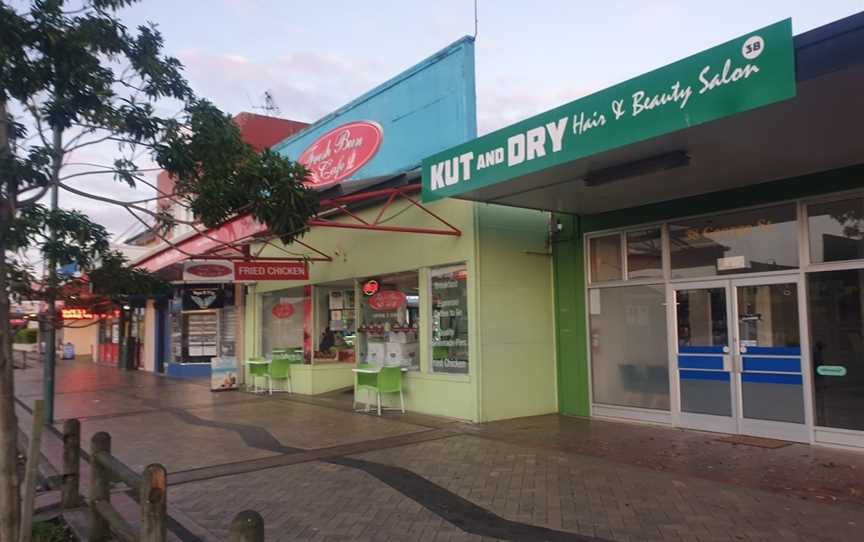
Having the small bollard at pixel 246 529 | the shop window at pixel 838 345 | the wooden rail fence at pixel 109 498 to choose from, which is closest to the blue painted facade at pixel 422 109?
the shop window at pixel 838 345

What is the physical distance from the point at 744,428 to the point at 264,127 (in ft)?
56.9

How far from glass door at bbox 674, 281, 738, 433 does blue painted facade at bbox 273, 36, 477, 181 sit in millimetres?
4436

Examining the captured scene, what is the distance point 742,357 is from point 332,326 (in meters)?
8.69

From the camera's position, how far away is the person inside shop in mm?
14359

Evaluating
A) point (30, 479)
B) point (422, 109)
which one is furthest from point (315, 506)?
point (422, 109)

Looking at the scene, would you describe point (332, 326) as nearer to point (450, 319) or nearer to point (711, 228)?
point (450, 319)

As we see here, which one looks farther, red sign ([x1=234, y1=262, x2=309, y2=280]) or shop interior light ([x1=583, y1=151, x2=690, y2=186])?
red sign ([x1=234, y1=262, x2=309, y2=280])

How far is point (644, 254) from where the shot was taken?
970cm

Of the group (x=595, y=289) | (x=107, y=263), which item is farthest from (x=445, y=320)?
(x=107, y=263)

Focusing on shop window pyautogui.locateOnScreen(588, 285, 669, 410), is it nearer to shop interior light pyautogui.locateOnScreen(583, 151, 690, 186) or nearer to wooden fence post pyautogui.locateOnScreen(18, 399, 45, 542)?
shop interior light pyautogui.locateOnScreen(583, 151, 690, 186)

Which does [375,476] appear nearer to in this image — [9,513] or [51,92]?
[9,513]

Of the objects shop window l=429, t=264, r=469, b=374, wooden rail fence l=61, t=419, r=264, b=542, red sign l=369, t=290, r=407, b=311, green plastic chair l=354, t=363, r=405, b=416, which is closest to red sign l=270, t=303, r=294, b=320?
red sign l=369, t=290, r=407, b=311

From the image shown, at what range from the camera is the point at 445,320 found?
1075cm

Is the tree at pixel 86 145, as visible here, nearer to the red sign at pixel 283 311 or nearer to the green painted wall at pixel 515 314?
the green painted wall at pixel 515 314
